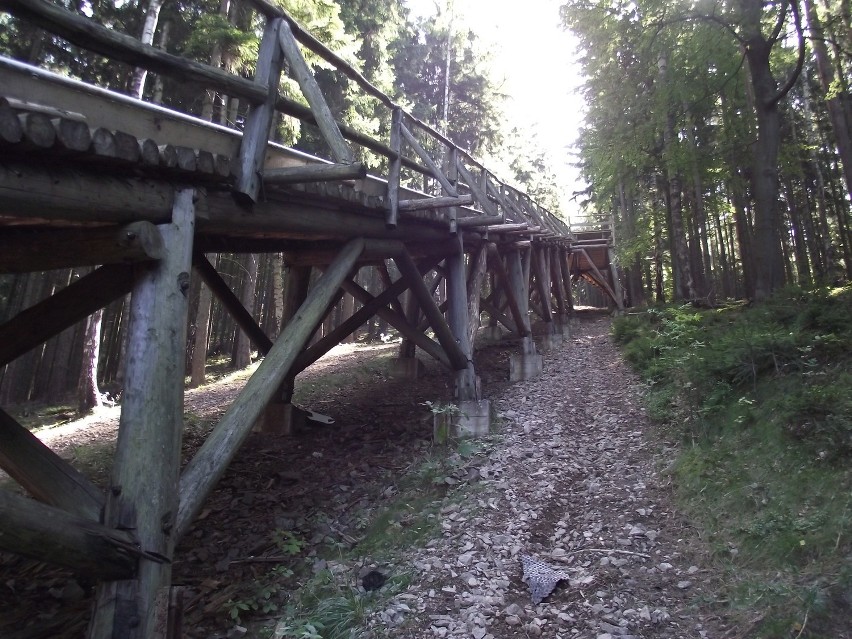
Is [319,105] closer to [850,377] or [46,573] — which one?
[46,573]

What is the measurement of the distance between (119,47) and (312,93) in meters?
1.57

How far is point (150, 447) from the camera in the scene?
2.92 m

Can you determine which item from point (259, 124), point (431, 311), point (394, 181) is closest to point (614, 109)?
point (431, 311)

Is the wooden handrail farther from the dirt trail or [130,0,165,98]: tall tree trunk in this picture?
[130,0,165,98]: tall tree trunk

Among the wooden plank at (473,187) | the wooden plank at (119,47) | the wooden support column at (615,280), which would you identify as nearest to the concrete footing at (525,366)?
→ the wooden plank at (473,187)

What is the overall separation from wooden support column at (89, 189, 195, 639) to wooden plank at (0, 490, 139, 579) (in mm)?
104

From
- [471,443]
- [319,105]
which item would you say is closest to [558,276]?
[471,443]

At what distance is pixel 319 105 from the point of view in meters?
4.34

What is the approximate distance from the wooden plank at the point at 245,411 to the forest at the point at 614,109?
28.1 ft

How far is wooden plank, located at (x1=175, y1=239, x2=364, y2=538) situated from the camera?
3215 millimetres

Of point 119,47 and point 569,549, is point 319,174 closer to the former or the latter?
point 119,47

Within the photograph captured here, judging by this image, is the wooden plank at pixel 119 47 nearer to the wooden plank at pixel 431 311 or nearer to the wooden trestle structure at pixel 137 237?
the wooden trestle structure at pixel 137 237

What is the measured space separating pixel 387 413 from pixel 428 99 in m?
19.6

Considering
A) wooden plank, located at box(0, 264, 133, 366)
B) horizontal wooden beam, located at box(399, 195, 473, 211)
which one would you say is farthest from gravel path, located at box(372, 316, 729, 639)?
horizontal wooden beam, located at box(399, 195, 473, 211)
